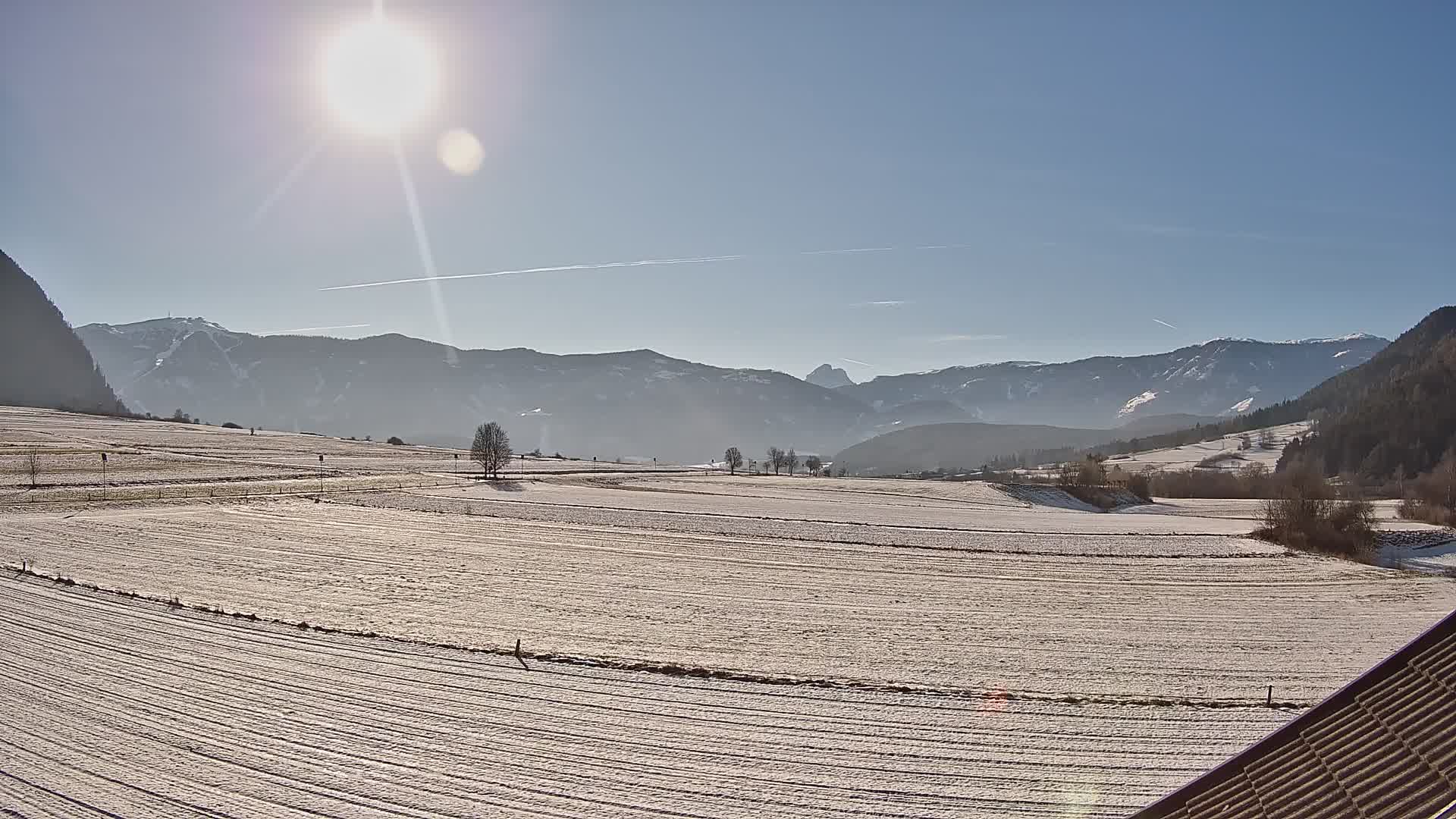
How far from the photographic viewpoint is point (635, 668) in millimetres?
20047

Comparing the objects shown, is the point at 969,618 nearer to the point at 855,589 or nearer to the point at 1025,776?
the point at 855,589

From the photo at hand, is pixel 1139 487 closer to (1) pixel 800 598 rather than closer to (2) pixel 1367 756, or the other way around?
(1) pixel 800 598

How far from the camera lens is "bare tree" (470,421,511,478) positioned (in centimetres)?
9500

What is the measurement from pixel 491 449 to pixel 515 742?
84186 mm

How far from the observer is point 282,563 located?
110 feet

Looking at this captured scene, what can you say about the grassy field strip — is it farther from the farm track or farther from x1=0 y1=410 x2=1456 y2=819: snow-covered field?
the farm track

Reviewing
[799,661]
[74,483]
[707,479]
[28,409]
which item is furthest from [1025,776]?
[28,409]

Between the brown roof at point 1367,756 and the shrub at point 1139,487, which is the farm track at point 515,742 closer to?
the brown roof at point 1367,756

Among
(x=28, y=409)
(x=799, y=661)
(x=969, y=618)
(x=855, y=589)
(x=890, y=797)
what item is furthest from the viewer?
(x=28, y=409)

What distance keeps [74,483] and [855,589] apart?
65447mm

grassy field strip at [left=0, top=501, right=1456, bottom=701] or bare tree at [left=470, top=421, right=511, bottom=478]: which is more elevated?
bare tree at [left=470, top=421, right=511, bottom=478]

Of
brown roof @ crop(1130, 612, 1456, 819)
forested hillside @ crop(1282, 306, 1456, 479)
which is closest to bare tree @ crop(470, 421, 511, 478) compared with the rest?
brown roof @ crop(1130, 612, 1456, 819)

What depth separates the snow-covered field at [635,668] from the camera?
13383mm

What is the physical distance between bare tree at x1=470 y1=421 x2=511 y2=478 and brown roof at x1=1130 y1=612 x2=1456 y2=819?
301ft
